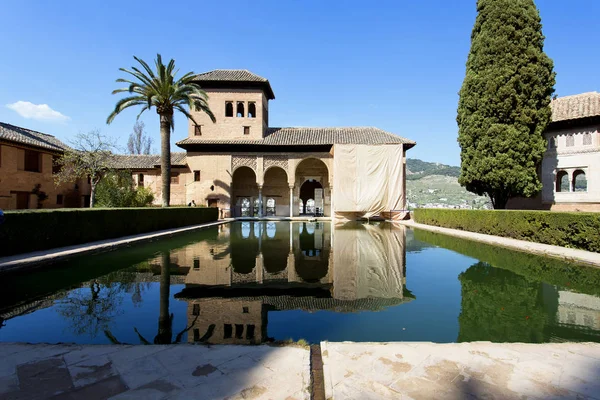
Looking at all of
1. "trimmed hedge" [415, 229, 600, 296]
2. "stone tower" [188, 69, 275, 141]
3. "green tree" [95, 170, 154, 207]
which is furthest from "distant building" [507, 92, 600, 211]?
"green tree" [95, 170, 154, 207]

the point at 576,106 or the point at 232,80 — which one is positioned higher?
the point at 232,80

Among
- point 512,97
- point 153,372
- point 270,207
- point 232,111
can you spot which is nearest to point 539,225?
point 512,97

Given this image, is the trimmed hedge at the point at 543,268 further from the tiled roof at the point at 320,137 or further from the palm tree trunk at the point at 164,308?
the tiled roof at the point at 320,137

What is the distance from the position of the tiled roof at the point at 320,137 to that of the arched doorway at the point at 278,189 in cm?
359

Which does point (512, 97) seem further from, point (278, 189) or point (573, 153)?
point (278, 189)

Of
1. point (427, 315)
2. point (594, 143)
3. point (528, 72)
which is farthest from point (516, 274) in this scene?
point (594, 143)

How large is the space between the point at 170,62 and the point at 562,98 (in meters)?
23.0

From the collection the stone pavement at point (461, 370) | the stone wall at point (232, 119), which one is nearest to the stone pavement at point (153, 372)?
the stone pavement at point (461, 370)

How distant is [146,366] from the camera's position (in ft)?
8.36

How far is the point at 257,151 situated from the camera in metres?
26.9

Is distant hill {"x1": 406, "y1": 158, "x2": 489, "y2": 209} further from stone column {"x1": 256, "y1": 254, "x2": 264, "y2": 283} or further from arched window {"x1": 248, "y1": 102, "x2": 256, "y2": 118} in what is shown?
stone column {"x1": 256, "y1": 254, "x2": 264, "y2": 283}

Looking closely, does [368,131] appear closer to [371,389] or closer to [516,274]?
[516,274]

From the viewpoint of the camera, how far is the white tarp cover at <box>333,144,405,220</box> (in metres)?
24.4

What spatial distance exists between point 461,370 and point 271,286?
11.3ft
